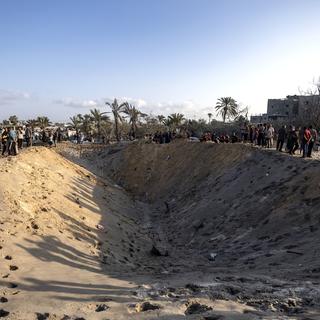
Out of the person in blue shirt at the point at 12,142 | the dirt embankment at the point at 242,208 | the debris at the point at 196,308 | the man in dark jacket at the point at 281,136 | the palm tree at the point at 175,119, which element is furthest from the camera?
the palm tree at the point at 175,119

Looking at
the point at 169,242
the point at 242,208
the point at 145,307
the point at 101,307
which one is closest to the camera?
the point at 145,307

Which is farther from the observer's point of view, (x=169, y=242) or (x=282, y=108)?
(x=282, y=108)

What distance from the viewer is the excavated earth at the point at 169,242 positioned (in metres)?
6.89

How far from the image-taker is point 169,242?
1598 cm

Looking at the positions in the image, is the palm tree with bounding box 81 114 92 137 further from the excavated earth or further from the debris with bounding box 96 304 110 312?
the debris with bounding box 96 304 110 312

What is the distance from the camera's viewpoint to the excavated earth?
6895 mm

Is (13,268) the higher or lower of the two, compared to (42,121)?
lower

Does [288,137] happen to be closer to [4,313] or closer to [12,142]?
[12,142]

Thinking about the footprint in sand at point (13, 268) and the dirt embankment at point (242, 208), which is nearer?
the footprint in sand at point (13, 268)

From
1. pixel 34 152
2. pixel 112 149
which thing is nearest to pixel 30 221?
pixel 34 152

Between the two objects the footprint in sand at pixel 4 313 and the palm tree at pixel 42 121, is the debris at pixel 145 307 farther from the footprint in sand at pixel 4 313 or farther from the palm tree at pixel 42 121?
the palm tree at pixel 42 121

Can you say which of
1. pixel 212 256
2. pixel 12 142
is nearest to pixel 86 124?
pixel 12 142

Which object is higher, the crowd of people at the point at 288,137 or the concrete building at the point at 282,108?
the concrete building at the point at 282,108

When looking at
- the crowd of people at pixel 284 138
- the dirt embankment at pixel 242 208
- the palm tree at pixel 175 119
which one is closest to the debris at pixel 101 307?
the dirt embankment at pixel 242 208
